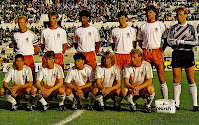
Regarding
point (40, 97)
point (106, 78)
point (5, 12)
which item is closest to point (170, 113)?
point (106, 78)

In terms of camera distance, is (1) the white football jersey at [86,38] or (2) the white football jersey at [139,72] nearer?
(2) the white football jersey at [139,72]

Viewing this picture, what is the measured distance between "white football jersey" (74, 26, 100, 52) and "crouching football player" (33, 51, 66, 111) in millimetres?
1058

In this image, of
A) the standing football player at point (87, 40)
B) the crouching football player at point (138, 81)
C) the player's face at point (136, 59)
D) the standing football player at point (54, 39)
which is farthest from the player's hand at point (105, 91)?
the standing football player at point (54, 39)

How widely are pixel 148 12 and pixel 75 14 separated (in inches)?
1140

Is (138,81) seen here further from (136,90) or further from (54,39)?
(54,39)

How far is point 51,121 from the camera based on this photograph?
18.2 feet

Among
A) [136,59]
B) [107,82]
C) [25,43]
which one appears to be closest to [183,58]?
[136,59]

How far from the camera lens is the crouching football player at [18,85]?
20.7ft

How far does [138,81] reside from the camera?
20.6ft

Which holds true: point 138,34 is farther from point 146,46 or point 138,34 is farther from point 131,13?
point 131,13

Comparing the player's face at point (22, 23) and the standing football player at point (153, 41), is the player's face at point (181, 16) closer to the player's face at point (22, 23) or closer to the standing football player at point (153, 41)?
the standing football player at point (153, 41)

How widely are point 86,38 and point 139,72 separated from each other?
65.6 inches

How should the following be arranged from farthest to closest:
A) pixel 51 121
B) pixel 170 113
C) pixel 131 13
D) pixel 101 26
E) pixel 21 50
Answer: pixel 131 13 < pixel 101 26 < pixel 21 50 < pixel 170 113 < pixel 51 121

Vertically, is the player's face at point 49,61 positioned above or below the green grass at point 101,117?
above
